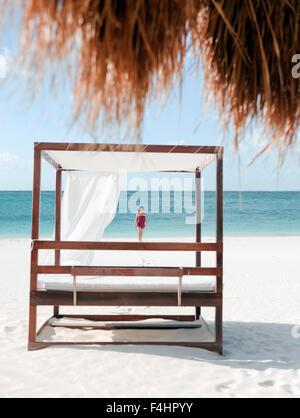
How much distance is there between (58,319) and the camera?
5.47 metres

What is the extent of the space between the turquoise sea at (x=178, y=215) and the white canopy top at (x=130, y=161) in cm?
1875

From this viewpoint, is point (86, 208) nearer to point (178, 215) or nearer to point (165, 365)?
point (165, 365)

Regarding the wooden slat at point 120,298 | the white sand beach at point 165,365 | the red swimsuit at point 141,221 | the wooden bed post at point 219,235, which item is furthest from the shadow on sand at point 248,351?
the red swimsuit at point 141,221

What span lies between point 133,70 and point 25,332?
4419 millimetres

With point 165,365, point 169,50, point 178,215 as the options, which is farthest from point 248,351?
point 178,215

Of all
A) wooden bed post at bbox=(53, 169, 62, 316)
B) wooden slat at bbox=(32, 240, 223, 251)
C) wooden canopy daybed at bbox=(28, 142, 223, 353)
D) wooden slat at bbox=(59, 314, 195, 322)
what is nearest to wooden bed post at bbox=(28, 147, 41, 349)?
wooden canopy daybed at bbox=(28, 142, 223, 353)

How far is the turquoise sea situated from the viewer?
26.0 meters

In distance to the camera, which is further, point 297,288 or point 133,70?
point 297,288

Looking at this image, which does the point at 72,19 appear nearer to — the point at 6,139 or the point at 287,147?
the point at 287,147

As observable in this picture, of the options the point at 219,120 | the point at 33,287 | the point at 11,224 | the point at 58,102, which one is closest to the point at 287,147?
the point at 219,120

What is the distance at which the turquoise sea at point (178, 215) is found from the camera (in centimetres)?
2598

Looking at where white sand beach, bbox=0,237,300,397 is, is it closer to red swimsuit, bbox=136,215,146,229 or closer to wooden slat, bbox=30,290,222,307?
wooden slat, bbox=30,290,222,307

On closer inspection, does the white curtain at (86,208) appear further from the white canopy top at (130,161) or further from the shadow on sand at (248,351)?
the shadow on sand at (248,351)

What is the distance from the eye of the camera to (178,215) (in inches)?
1164
